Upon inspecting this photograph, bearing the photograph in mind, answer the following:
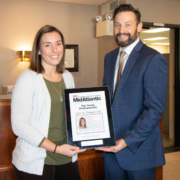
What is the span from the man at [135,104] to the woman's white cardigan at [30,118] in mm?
431

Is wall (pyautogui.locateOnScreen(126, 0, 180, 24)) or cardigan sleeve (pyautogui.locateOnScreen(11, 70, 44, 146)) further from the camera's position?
wall (pyautogui.locateOnScreen(126, 0, 180, 24))

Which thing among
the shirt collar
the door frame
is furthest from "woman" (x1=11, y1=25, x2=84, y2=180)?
the door frame

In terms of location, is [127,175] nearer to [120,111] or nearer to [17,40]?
[120,111]

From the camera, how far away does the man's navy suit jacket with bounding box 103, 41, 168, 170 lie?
144 centimetres

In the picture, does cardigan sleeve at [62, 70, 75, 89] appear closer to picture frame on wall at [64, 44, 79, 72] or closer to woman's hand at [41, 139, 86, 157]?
woman's hand at [41, 139, 86, 157]

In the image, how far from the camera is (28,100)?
1.37 m

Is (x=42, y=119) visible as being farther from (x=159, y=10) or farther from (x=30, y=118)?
(x=159, y=10)

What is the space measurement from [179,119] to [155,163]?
3565 mm

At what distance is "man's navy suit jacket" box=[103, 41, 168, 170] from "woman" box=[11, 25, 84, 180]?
1.16 feet

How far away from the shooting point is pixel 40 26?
5410 mm

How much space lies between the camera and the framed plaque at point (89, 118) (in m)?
1.41

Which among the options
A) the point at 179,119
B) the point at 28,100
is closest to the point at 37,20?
the point at 179,119

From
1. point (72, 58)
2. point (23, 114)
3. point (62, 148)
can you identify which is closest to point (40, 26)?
point (72, 58)

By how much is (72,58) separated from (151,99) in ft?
14.5
